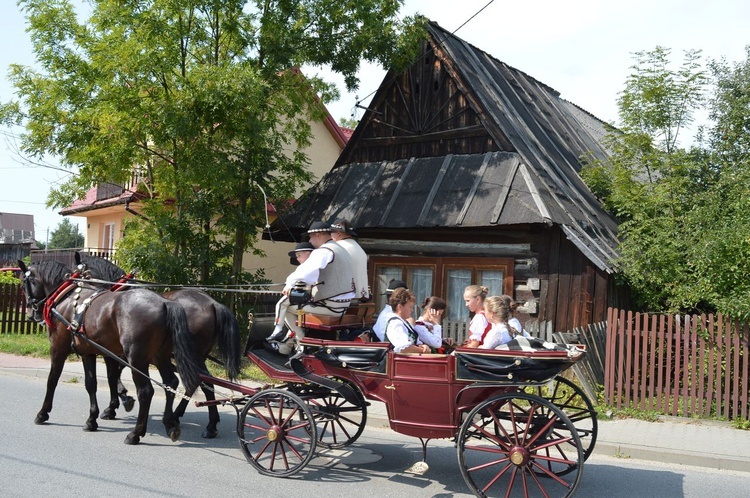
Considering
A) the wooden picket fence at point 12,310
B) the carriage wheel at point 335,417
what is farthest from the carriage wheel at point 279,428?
the wooden picket fence at point 12,310

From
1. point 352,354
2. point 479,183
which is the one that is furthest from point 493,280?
A: point 352,354

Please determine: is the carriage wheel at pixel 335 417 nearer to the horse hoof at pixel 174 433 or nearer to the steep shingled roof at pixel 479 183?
the horse hoof at pixel 174 433

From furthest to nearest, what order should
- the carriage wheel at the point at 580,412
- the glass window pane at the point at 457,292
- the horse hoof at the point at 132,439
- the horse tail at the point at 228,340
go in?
the glass window pane at the point at 457,292, the horse tail at the point at 228,340, the horse hoof at the point at 132,439, the carriage wheel at the point at 580,412

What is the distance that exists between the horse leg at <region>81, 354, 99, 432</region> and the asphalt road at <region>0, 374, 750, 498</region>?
0.10 m

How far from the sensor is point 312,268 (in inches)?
245

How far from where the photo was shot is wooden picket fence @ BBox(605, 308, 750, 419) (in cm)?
880

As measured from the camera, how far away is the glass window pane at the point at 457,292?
12.8m

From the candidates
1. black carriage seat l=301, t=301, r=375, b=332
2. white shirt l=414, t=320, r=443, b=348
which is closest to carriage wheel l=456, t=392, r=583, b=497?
white shirt l=414, t=320, r=443, b=348

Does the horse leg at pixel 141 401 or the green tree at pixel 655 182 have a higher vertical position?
the green tree at pixel 655 182

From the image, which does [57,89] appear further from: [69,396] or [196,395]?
[196,395]

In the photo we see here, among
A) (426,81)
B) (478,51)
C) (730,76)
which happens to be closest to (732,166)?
(730,76)

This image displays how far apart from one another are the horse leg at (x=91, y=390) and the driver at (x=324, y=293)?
2433 mm

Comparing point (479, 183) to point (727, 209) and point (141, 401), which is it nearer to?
point (727, 209)

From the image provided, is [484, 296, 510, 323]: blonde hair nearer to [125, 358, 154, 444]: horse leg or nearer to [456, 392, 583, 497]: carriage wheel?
[456, 392, 583, 497]: carriage wheel
